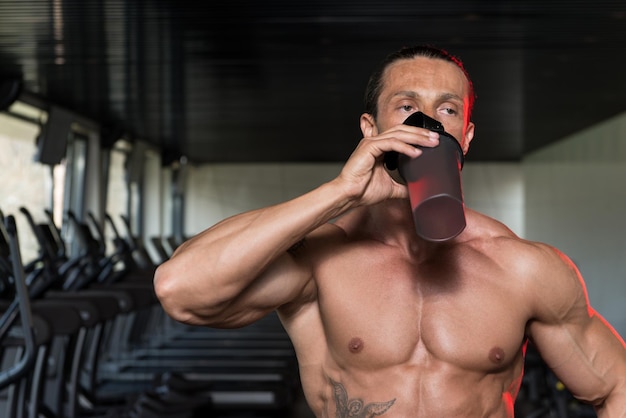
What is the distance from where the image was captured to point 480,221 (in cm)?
148

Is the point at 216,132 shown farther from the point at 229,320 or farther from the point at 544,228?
the point at 229,320

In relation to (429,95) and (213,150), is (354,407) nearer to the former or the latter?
(429,95)

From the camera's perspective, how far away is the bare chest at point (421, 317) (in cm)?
133

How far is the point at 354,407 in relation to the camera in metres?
1.34

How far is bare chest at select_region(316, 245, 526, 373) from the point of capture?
4.36 feet

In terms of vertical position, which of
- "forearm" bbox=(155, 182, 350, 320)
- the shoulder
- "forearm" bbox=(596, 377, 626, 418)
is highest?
"forearm" bbox=(155, 182, 350, 320)

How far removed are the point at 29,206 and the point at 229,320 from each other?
5638 mm

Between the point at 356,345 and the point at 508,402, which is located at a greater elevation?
the point at 356,345

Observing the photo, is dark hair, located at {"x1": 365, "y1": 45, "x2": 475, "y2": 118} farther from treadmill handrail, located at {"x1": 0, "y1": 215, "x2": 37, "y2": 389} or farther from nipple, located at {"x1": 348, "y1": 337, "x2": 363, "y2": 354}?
treadmill handrail, located at {"x1": 0, "y1": 215, "x2": 37, "y2": 389}

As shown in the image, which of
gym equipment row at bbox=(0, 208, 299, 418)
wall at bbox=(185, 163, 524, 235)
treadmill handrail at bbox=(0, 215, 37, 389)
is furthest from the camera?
wall at bbox=(185, 163, 524, 235)

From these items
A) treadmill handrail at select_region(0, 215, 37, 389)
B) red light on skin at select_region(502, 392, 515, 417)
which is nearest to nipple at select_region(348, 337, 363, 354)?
red light on skin at select_region(502, 392, 515, 417)

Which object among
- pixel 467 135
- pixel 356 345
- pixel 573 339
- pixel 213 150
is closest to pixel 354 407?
pixel 356 345

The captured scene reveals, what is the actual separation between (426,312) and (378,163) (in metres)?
0.31

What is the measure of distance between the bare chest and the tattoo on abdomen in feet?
0.15
